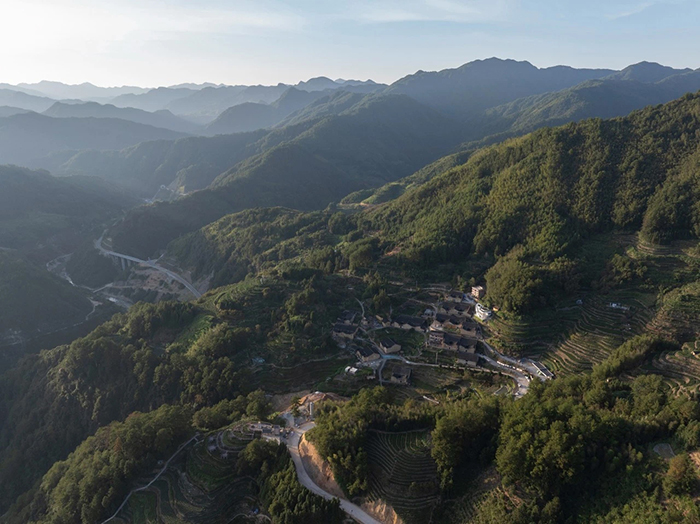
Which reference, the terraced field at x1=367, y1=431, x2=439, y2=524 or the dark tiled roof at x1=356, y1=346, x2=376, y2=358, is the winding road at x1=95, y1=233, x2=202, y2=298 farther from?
the terraced field at x1=367, y1=431, x2=439, y2=524

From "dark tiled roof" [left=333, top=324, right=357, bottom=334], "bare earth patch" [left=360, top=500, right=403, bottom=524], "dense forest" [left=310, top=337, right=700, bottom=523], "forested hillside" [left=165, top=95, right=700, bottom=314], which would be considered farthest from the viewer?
"dark tiled roof" [left=333, top=324, right=357, bottom=334]

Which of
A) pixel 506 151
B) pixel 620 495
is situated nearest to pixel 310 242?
pixel 506 151

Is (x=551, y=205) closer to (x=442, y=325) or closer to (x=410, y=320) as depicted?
(x=442, y=325)

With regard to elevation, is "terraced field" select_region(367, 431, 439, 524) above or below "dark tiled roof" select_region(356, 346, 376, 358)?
above

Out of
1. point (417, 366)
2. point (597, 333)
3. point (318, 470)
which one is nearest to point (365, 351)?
point (417, 366)

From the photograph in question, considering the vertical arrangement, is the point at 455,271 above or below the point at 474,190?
below

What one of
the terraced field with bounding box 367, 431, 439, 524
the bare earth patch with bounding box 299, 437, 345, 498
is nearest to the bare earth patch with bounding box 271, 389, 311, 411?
the bare earth patch with bounding box 299, 437, 345, 498

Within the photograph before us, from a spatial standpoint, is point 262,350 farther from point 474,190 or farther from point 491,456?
point 474,190
